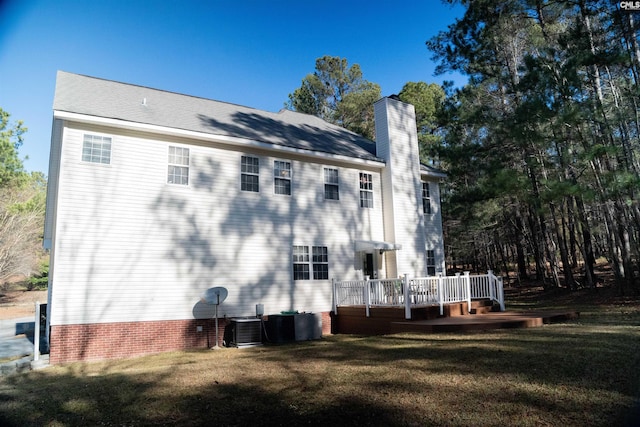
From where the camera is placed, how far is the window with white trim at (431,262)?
16.9m

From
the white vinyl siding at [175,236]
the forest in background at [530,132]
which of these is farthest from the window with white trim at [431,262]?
the white vinyl siding at [175,236]

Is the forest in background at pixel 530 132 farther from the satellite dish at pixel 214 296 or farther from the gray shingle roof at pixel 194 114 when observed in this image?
the satellite dish at pixel 214 296

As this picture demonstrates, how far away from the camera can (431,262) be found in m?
17.0

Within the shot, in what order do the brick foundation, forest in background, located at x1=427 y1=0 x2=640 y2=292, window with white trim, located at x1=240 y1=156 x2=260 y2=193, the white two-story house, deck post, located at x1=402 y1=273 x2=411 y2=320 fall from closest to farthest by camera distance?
the brick foundation → the white two-story house → deck post, located at x1=402 y1=273 x2=411 y2=320 → window with white trim, located at x1=240 y1=156 x2=260 y2=193 → forest in background, located at x1=427 y1=0 x2=640 y2=292

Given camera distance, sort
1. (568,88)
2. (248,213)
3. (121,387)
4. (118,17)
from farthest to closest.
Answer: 1. (568,88)
2. (248,213)
3. (121,387)
4. (118,17)

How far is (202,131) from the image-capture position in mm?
12398

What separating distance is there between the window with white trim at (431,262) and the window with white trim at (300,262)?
18.4ft

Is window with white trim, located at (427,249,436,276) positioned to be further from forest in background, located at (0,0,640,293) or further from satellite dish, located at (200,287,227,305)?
satellite dish, located at (200,287,227,305)

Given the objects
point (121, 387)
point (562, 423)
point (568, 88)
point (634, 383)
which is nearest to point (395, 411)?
point (562, 423)

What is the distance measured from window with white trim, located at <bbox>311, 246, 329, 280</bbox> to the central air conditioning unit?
276 centimetres

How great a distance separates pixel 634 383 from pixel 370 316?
8094mm

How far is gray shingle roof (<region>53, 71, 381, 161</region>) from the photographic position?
11.7 meters

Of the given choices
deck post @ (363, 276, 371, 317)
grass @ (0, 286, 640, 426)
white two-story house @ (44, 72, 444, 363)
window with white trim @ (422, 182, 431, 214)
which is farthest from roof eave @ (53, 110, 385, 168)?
grass @ (0, 286, 640, 426)

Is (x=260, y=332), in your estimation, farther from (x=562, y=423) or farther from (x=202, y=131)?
(x=562, y=423)
